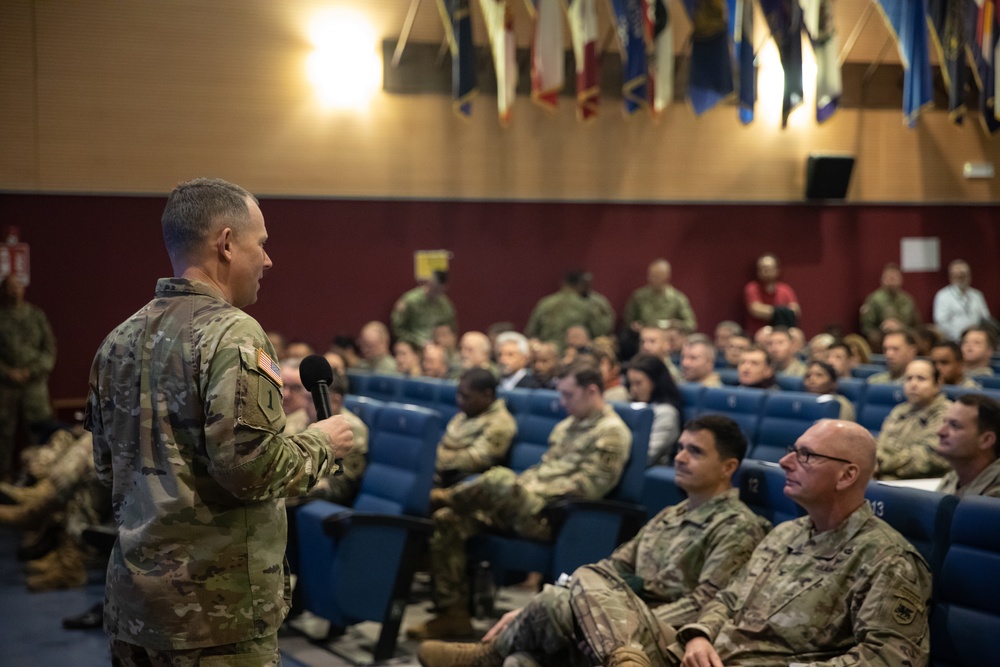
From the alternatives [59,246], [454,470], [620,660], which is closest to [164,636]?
[620,660]

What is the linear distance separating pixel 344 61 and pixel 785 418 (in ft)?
22.1

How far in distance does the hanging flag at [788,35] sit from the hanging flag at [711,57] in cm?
46

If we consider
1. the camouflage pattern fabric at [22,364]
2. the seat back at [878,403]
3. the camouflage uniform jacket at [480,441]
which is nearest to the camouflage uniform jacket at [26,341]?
the camouflage pattern fabric at [22,364]

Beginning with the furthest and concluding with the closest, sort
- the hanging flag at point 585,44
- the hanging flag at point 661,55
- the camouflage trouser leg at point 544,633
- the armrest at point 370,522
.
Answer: the hanging flag at point 661,55, the hanging flag at point 585,44, the armrest at point 370,522, the camouflage trouser leg at point 544,633

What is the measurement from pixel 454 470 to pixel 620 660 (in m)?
2.57

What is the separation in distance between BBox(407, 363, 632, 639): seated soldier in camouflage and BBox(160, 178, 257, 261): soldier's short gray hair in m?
2.61

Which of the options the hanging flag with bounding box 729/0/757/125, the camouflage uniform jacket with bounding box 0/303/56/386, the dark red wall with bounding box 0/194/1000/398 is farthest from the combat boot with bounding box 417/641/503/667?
the hanging flag with bounding box 729/0/757/125

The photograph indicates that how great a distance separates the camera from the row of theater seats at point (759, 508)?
262cm

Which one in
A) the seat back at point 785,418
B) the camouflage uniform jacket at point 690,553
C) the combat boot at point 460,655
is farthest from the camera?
the seat back at point 785,418

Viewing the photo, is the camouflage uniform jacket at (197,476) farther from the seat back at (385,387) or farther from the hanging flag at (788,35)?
the hanging flag at (788,35)

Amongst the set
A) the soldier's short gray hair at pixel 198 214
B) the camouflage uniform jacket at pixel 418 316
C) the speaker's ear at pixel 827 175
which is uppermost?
the speaker's ear at pixel 827 175

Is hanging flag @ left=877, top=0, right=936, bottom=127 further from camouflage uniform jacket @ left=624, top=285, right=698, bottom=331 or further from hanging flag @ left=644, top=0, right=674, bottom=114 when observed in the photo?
camouflage uniform jacket @ left=624, top=285, right=698, bottom=331

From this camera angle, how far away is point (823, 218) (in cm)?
1269

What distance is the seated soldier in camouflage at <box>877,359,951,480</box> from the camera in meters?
4.93
